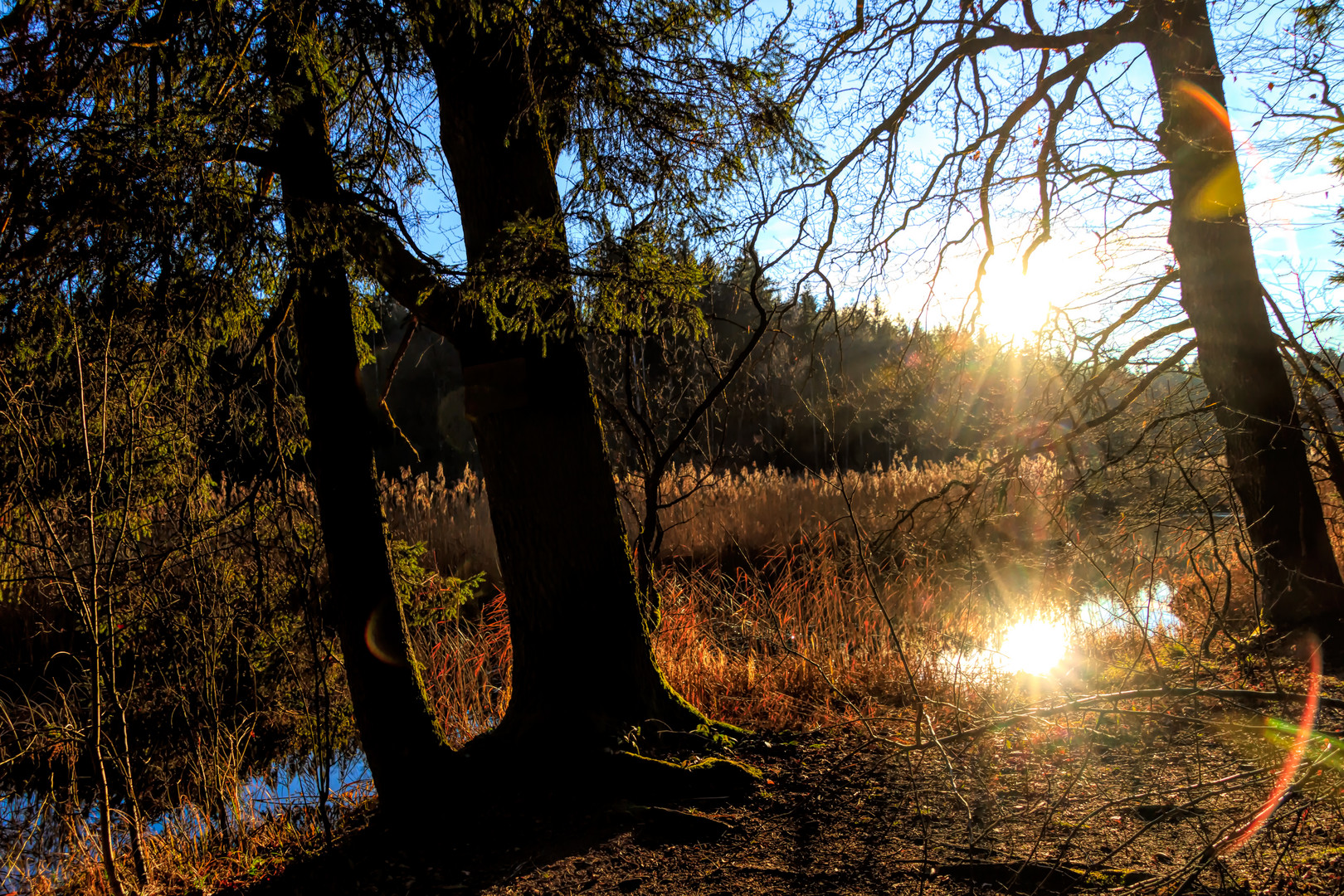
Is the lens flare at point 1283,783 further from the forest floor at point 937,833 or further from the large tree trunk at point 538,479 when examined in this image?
the large tree trunk at point 538,479

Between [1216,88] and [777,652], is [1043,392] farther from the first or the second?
[777,652]

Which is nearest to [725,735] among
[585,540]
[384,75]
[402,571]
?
[585,540]

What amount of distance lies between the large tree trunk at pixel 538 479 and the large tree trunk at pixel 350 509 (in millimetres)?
424

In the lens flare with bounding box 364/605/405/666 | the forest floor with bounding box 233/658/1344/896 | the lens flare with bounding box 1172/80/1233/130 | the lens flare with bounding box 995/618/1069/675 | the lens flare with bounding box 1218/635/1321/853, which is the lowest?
the lens flare with bounding box 995/618/1069/675

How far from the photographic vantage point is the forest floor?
7.48 feet

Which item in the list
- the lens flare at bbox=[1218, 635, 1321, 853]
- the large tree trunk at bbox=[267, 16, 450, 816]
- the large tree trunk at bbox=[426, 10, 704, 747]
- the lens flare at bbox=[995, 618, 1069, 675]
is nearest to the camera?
the lens flare at bbox=[1218, 635, 1321, 853]

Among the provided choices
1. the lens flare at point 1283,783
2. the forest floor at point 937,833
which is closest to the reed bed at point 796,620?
the forest floor at point 937,833

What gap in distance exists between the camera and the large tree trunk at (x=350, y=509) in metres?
3.04

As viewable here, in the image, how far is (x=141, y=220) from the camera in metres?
2.31

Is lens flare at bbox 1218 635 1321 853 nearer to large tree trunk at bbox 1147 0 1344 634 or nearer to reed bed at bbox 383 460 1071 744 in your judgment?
reed bed at bbox 383 460 1071 744

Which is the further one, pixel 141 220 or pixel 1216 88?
pixel 1216 88

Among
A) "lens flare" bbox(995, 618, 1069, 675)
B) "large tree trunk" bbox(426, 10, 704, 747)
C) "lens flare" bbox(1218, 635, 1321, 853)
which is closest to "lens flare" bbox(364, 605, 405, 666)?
"large tree trunk" bbox(426, 10, 704, 747)

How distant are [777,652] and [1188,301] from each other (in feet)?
11.2

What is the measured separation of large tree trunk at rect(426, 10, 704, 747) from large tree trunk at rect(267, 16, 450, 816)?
424mm
